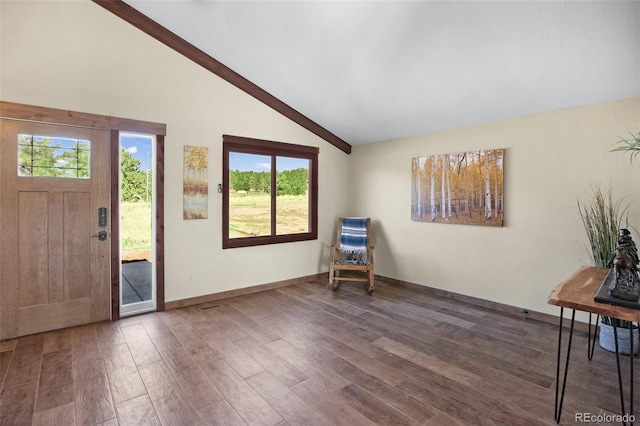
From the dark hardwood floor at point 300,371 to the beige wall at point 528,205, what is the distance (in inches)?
22.0

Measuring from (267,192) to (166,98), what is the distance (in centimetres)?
186

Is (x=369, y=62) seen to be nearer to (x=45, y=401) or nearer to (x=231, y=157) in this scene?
(x=231, y=157)

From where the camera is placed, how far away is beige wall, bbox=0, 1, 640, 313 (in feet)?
10.6

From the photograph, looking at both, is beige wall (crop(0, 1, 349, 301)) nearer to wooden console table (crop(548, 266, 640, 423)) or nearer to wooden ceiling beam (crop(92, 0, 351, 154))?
wooden ceiling beam (crop(92, 0, 351, 154))

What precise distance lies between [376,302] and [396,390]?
2.02 metres

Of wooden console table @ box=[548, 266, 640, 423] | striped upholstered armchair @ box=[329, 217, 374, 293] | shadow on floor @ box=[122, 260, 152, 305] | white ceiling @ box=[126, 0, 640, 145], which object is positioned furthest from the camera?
striped upholstered armchair @ box=[329, 217, 374, 293]

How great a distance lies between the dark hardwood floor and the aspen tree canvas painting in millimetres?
1287

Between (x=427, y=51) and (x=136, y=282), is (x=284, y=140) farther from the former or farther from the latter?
(x=136, y=282)

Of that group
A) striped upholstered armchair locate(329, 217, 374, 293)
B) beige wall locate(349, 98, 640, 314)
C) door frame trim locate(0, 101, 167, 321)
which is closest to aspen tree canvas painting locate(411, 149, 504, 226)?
beige wall locate(349, 98, 640, 314)

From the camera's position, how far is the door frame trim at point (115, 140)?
3.17 meters

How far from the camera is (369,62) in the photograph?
358cm

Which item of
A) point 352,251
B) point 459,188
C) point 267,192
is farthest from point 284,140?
point 459,188

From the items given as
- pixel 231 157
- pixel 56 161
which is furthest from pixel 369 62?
pixel 56 161

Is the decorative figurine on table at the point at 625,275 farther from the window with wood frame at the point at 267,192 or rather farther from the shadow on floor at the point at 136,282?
the shadow on floor at the point at 136,282
